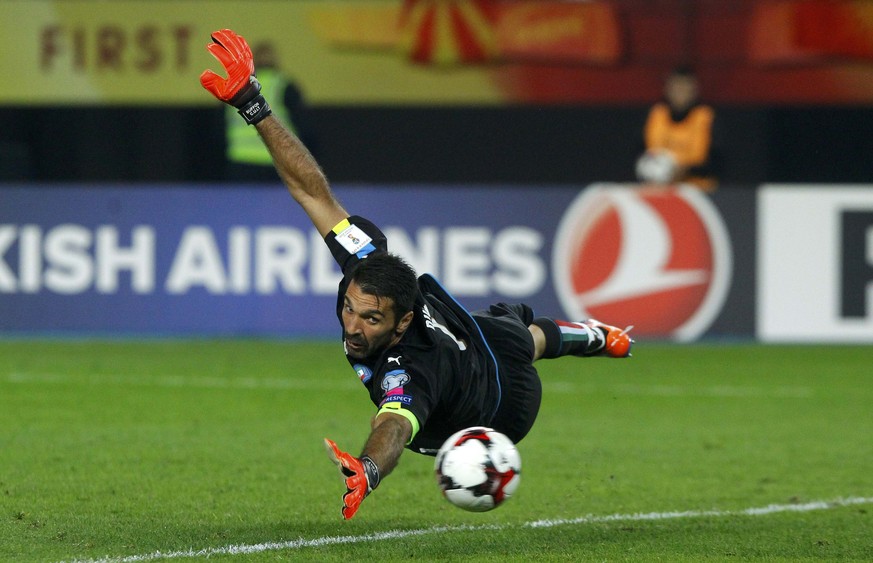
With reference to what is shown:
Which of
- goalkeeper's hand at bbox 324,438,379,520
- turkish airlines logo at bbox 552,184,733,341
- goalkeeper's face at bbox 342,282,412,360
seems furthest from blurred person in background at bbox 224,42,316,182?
goalkeeper's hand at bbox 324,438,379,520

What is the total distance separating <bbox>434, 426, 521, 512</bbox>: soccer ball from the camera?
6410mm

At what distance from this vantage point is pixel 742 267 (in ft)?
50.3

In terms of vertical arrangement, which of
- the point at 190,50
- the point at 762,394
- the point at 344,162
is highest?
A: the point at 190,50

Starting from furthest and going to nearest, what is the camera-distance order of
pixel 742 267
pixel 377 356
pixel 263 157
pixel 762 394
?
pixel 263 157
pixel 742 267
pixel 762 394
pixel 377 356

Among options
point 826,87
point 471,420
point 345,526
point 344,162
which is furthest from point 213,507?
point 826,87

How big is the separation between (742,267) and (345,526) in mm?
8778

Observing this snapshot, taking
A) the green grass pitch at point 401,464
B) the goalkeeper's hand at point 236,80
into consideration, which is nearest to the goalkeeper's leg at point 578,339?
the green grass pitch at point 401,464

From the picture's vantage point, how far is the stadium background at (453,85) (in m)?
19.6

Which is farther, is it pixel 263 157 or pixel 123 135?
pixel 123 135

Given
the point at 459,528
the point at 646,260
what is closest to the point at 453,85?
the point at 646,260

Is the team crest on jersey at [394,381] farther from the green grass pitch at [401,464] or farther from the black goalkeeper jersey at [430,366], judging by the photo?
the green grass pitch at [401,464]

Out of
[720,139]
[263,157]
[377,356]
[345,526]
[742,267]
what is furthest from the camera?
[720,139]

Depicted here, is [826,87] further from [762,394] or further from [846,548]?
[846,548]

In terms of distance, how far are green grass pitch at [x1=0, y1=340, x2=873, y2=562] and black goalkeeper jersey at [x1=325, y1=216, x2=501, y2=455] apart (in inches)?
22.6
